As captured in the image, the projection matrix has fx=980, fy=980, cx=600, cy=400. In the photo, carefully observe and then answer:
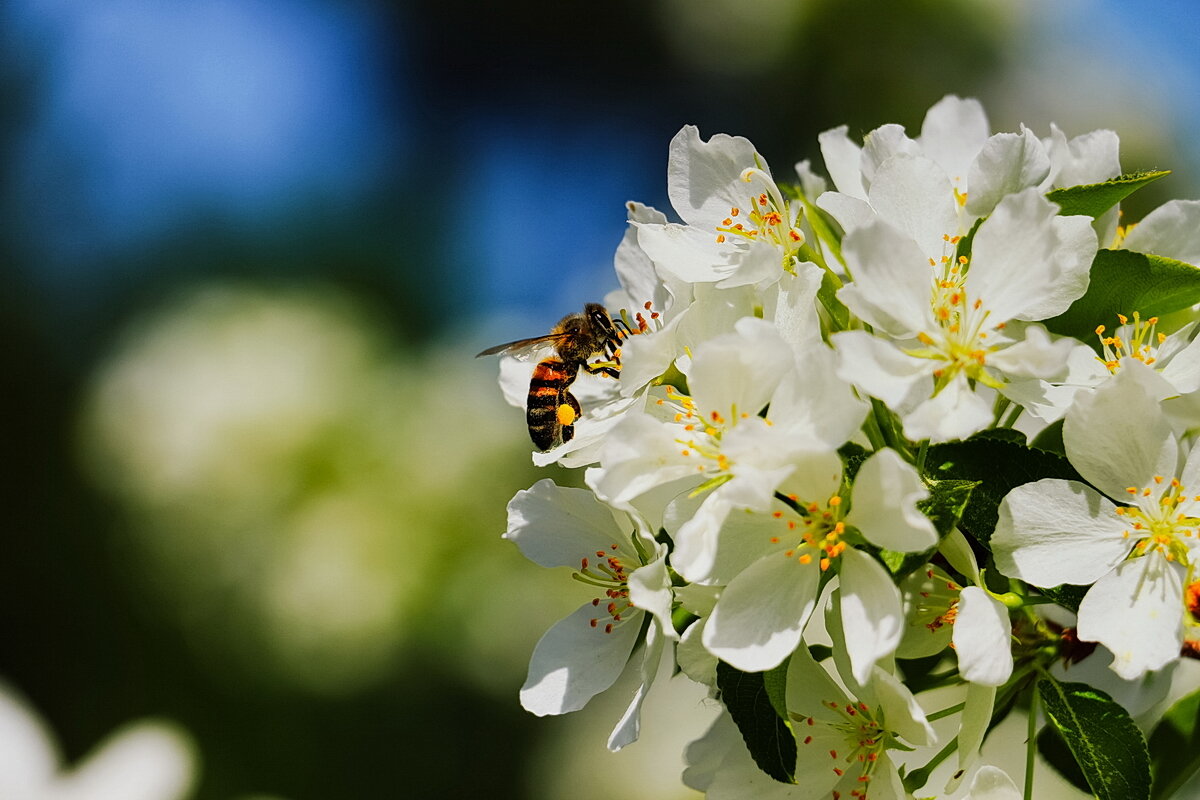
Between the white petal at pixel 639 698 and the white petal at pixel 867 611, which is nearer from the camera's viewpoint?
the white petal at pixel 867 611

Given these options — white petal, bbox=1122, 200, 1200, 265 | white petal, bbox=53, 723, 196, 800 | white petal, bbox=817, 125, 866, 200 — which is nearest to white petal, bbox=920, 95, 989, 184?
white petal, bbox=817, 125, 866, 200

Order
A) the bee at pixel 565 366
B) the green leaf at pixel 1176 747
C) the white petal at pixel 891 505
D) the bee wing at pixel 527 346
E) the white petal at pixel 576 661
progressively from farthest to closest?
the bee wing at pixel 527 346 < the bee at pixel 565 366 < the green leaf at pixel 1176 747 < the white petal at pixel 576 661 < the white petal at pixel 891 505

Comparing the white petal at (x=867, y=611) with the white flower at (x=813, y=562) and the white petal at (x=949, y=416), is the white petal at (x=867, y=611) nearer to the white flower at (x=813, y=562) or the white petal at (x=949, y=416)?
the white flower at (x=813, y=562)

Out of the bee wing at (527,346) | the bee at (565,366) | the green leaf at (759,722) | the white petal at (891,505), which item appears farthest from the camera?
the bee wing at (527,346)

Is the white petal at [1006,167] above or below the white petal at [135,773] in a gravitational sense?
above

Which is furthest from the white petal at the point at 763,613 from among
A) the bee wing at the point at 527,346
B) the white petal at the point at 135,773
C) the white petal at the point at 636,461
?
the white petal at the point at 135,773

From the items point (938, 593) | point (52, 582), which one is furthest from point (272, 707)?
point (938, 593)
